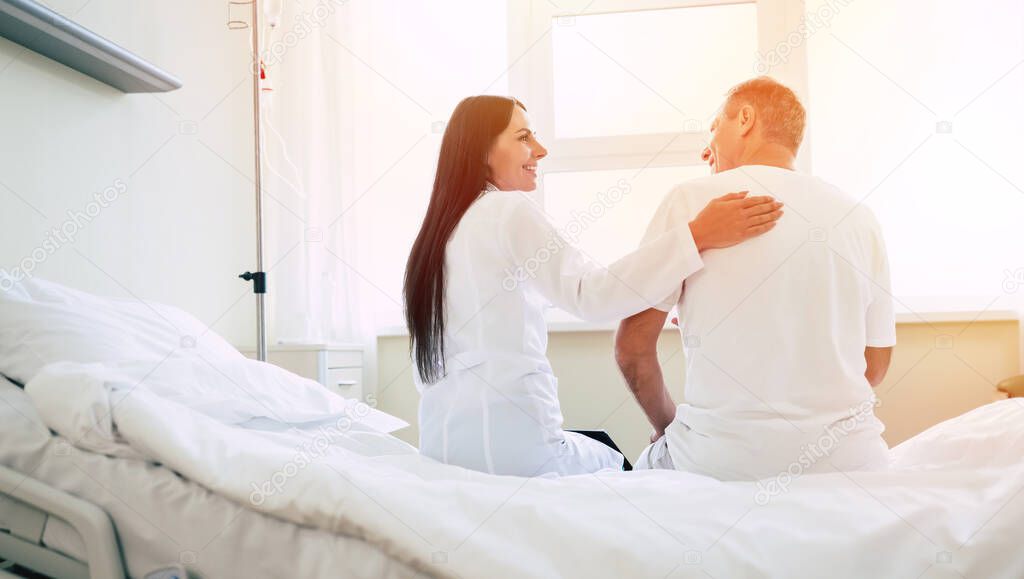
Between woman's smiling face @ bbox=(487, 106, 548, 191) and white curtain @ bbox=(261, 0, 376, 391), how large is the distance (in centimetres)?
159

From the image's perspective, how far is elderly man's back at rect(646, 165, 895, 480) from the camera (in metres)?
1.18

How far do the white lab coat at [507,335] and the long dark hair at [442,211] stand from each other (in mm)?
21

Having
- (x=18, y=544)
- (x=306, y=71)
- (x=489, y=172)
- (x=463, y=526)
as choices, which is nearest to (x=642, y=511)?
(x=463, y=526)

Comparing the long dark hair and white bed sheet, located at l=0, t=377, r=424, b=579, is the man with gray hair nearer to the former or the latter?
the long dark hair

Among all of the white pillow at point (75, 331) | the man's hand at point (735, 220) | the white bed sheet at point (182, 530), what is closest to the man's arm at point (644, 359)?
the man's hand at point (735, 220)

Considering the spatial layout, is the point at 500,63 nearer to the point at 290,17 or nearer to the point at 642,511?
the point at 290,17

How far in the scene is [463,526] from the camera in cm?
84

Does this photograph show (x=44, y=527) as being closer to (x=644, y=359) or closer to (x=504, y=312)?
(x=504, y=312)

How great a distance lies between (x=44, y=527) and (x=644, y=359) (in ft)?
3.13

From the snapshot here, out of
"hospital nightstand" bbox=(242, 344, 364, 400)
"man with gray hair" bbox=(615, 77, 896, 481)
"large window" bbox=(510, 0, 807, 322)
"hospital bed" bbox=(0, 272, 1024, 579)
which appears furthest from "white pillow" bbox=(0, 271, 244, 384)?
"large window" bbox=(510, 0, 807, 322)

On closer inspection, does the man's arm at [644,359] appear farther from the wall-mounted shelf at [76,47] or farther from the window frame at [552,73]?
the window frame at [552,73]

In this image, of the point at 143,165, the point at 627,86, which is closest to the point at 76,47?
the point at 143,165

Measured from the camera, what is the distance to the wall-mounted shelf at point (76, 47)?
1.68 metres

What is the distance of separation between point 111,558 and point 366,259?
235 cm
